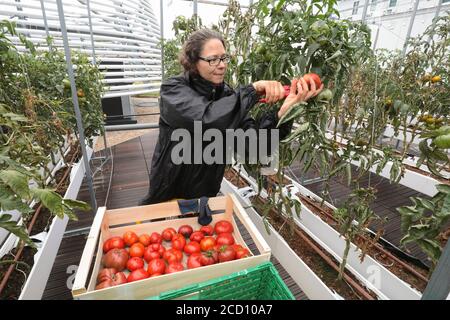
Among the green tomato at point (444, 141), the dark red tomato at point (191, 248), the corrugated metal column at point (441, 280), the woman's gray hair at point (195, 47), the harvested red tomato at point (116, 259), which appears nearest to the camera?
the corrugated metal column at point (441, 280)

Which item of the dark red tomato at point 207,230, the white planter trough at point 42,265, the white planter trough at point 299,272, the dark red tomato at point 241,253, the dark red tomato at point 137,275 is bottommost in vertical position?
the white planter trough at point 299,272

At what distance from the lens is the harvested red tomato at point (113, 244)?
1079 mm

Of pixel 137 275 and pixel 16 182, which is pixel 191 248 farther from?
pixel 16 182

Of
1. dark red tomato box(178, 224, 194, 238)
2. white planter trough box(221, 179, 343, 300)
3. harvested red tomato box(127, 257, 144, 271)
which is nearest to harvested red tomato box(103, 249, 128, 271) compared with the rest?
harvested red tomato box(127, 257, 144, 271)

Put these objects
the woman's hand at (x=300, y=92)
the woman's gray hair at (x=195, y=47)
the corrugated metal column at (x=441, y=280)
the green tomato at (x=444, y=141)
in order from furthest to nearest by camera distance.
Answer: the woman's gray hair at (x=195, y=47) < the woman's hand at (x=300, y=92) < the green tomato at (x=444, y=141) < the corrugated metal column at (x=441, y=280)

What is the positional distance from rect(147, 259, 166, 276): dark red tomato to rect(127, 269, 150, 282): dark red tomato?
0.07ft

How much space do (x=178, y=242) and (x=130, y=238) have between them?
0.21 m

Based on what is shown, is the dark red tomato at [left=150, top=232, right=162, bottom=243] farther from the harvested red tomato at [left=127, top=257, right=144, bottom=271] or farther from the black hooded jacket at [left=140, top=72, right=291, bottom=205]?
the black hooded jacket at [left=140, top=72, right=291, bottom=205]

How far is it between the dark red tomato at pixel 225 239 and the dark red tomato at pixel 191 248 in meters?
0.09

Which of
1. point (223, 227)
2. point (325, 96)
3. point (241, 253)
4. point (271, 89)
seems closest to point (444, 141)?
point (325, 96)

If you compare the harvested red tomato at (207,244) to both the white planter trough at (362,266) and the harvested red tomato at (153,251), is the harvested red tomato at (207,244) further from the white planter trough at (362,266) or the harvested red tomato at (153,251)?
the white planter trough at (362,266)

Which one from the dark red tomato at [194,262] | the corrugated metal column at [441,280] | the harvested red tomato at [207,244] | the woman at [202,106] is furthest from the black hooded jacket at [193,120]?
the corrugated metal column at [441,280]

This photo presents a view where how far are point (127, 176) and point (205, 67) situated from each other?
250 cm

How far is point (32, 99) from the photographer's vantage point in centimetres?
142
